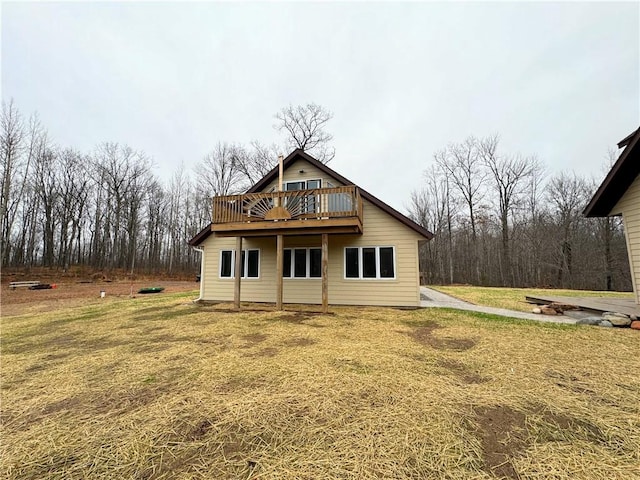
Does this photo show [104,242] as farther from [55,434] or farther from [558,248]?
[558,248]

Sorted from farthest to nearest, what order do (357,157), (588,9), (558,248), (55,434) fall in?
1. (357,157)
2. (558,248)
3. (588,9)
4. (55,434)

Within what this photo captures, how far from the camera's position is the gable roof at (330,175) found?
380 inches

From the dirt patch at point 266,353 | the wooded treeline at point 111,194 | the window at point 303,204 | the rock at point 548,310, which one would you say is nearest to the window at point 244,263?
the window at point 303,204

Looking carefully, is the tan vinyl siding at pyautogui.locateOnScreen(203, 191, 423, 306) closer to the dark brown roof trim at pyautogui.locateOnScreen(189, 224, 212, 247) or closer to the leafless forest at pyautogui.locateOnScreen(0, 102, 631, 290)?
the dark brown roof trim at pyautogui.locateOnScreen(189, 224, 212, 247)

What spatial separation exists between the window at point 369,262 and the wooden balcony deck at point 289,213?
47.1 inches

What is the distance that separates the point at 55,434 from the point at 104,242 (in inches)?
1246

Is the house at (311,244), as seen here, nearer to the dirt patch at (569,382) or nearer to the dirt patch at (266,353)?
the dirt patch at (266,353)

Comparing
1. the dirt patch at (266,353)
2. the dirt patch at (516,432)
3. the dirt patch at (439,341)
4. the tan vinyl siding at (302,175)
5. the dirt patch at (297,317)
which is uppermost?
the tan vinyl siding at (302,175)

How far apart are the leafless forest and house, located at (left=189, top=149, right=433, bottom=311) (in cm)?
1436

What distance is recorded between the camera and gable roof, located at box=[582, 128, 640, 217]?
23.2ft

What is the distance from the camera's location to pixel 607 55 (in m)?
14.5

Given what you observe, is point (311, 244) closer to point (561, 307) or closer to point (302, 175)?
point (302, 175)

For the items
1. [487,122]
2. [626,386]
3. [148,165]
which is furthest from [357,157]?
[626,386]

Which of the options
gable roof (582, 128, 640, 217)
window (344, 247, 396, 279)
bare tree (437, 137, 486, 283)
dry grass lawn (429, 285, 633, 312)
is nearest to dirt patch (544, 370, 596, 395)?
window (344, 247, 396, 279)
